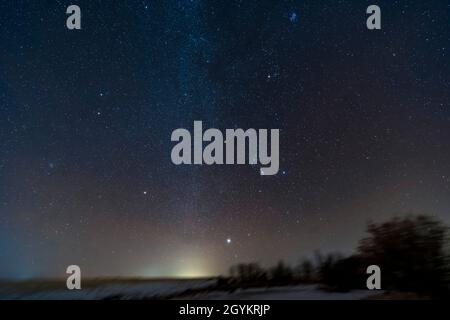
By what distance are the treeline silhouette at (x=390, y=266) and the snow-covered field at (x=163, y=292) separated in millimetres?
54

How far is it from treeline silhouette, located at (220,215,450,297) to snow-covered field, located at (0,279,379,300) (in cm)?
5

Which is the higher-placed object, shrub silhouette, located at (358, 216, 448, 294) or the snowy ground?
shrub silhouette, located at (358, 216, 448, 294)

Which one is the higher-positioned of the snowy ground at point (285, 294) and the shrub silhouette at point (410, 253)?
the shrub silhouette at point (410, 253)

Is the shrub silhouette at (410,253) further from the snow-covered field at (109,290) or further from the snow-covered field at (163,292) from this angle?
the snow-covered field at (109,290)

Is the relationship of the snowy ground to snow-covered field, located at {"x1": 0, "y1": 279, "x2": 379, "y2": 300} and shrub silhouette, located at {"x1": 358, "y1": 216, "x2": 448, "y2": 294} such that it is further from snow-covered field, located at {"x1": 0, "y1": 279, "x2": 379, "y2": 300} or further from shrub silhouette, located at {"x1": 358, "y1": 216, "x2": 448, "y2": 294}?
shrub silhouette, located at {"x1": 358, "y1": 216, "x2": 448, "y2": 294}

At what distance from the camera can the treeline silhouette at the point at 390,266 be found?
3.81m

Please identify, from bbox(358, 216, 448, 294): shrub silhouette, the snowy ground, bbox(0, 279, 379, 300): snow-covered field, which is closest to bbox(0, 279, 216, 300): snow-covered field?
bbox(0, 279, 379, 300): snow-covered field

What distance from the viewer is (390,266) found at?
3846 millimetres

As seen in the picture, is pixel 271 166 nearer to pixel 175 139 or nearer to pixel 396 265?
pixel 175 139

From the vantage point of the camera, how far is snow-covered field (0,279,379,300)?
12.4ft

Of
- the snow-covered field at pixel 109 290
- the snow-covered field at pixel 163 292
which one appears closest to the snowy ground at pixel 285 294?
the snow-covered field at pixel 163 292

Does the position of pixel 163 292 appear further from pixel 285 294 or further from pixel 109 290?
pixel 285 294

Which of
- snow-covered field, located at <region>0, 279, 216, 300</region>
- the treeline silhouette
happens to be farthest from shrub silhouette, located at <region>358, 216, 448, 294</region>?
snow-covered field, located at <region>0, 279, 216, 300</region>
